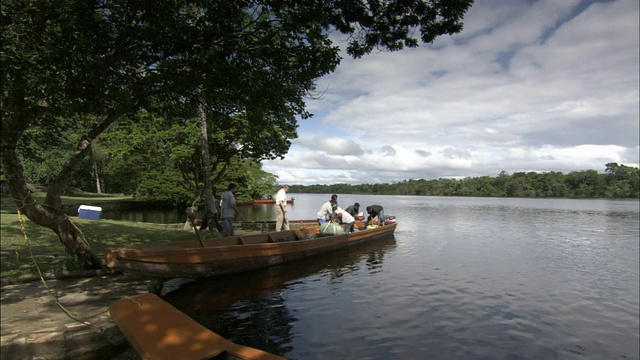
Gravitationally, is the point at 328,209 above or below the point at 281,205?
below

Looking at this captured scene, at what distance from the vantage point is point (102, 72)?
599cm

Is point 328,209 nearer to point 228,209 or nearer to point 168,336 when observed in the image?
point 228,209

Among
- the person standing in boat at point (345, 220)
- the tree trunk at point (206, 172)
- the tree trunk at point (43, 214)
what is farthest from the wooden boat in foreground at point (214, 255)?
the tree trunk at point (206, 172)

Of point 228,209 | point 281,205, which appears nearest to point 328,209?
point 281,205

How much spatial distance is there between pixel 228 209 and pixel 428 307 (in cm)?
735

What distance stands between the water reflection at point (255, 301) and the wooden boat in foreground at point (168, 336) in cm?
235

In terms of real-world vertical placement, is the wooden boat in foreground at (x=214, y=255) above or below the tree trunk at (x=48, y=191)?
below

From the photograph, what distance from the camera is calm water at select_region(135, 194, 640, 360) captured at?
690 cm

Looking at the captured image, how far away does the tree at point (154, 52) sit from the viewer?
214 inches

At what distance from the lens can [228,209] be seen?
12.8 metres

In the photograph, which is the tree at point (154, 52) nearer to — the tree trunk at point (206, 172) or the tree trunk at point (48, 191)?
the tree trunk at point (48, 191)

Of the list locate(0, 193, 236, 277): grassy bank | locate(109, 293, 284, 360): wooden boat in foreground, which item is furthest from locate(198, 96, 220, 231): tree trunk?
locate(109, 293, 284, 360): wooden boat in foreground

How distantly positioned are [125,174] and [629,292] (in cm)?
3581

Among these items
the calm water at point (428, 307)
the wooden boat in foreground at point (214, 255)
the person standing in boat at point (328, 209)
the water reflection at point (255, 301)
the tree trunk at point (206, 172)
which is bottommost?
the calm water at point (428, 307)
